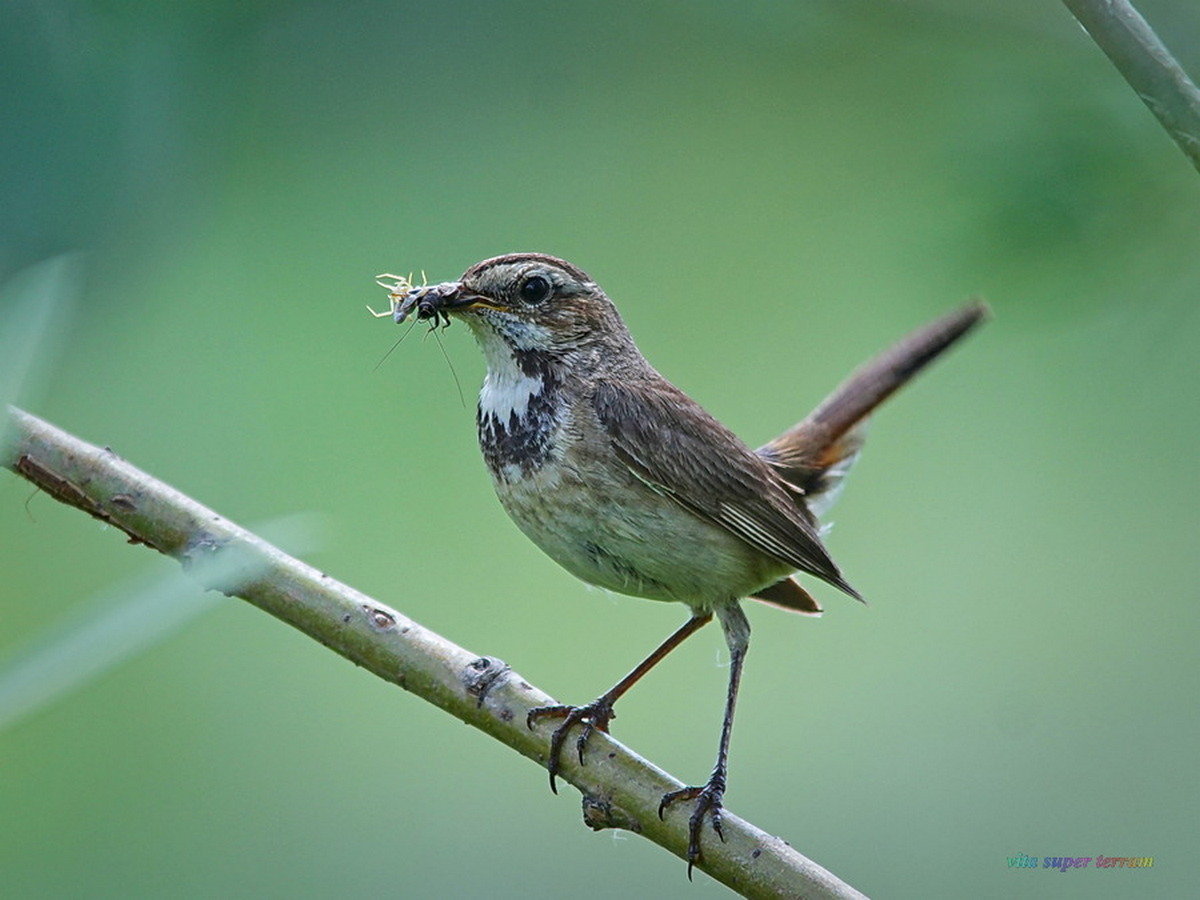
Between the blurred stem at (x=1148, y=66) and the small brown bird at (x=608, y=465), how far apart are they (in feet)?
6.53

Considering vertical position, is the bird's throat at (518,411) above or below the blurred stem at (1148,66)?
above

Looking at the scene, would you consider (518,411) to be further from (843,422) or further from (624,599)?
(624,599)

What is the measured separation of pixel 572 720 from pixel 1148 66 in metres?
2.06

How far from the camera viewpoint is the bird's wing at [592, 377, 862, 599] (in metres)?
3.20

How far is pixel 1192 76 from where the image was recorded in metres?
1.16

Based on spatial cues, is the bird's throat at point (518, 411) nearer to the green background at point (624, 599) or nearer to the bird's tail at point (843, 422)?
the green background at point (624, 599)

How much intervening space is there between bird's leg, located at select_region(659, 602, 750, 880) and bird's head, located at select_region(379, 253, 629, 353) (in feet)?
2.68

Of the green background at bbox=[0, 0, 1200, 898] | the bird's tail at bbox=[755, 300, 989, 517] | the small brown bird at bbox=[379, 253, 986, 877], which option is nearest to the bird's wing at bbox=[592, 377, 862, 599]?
the small brown bird at bbox=[379, 253, 986, 877]

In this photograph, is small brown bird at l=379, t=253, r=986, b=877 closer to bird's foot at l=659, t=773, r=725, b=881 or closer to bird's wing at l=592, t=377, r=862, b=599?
bird's wing at l=592, t=377, r=862, b=599

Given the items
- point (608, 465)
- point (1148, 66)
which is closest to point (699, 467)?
point (608, 465)

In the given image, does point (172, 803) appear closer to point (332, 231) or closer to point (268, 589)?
point (332, 231)

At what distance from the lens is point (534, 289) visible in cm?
329

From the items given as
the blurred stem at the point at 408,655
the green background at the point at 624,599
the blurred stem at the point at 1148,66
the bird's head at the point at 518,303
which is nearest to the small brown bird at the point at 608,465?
the bird's head at the point at 518,303

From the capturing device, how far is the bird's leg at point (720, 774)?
8.16ft
